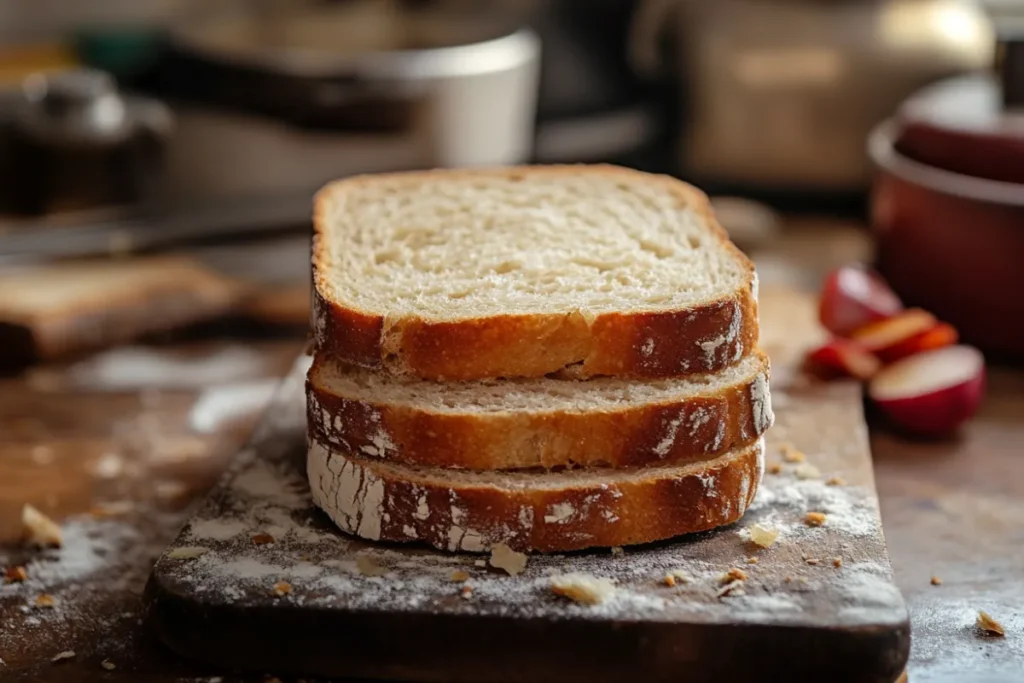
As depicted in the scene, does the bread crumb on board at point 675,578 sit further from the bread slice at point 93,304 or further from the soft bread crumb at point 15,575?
the bread slice at point 93,304

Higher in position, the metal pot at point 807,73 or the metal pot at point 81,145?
the metal pot at point 807,73

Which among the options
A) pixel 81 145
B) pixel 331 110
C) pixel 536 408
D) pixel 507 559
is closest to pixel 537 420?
pixel 536 408

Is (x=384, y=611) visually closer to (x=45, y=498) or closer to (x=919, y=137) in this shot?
(x=45, y=498)

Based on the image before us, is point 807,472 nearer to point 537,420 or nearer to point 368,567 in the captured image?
point 537,420

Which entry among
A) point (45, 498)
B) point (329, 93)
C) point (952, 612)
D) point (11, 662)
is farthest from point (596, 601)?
point (329, 93)

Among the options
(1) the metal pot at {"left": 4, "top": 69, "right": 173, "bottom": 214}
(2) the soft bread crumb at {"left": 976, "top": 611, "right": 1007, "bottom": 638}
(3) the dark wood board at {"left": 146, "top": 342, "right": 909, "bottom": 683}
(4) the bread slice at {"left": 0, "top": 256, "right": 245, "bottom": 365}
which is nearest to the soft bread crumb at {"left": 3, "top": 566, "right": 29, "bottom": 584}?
(3) the dark wood board at {"left": 146, "top": 342, "right": 909, "bottom": 683}

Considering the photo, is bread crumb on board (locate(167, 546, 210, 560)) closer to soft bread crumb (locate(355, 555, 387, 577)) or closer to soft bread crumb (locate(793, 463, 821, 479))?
soft bread crumb (locate(355, 555, 387, 577))

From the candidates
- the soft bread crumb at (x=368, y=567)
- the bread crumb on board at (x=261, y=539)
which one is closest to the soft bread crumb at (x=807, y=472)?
the soft bread crumb at (x=368, y=567)

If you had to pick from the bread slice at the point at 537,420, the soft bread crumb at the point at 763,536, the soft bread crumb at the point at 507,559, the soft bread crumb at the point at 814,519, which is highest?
the bread slice at the point at 537,420
